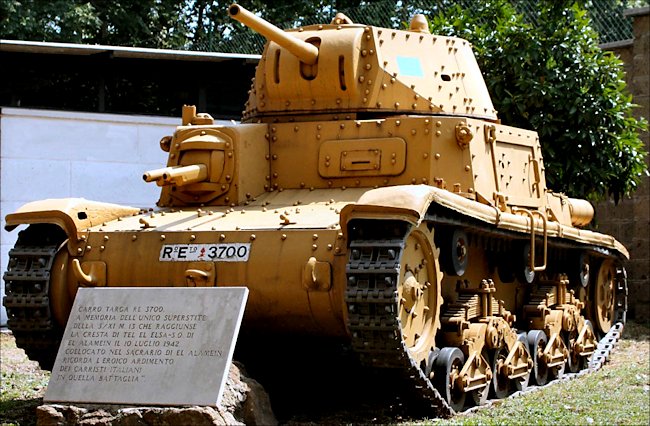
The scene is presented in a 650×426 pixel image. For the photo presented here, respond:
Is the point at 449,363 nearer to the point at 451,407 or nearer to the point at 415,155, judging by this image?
the point at 451,407

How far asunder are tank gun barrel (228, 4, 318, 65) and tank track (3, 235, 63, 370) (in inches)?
104

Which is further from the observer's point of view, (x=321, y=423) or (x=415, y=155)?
(x=415, y=155)

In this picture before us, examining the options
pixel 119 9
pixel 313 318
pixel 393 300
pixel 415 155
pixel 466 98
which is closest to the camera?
pixel 393 300

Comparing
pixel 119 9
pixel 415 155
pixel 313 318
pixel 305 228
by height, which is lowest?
pixel 313 318

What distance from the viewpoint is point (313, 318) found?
31.5 ft

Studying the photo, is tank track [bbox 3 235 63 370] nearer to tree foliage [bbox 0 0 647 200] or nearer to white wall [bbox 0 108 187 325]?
white wall [bbox 0 108 187 325]

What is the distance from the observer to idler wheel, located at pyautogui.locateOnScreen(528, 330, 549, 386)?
12.1 metres

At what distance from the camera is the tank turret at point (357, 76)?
1141 centimetres

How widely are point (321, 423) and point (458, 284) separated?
2.12 m

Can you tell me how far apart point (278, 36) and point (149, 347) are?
11.4 feet

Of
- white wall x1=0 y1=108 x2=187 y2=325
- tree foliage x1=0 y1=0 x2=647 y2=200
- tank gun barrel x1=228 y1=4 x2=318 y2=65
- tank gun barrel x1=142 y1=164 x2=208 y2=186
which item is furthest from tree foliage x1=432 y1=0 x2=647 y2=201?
tank gun barrel x1=142 y1=164 x2=208 y2=186

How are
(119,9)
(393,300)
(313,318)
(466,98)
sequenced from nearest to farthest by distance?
(393,300)
(313,318)
(466,98)
(119,9)

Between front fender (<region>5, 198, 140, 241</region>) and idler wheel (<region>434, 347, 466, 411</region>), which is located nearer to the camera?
idler wheel (<region>434, 347, 466, 411</region>)

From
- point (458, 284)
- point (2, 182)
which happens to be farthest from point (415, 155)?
point (2, 182)
